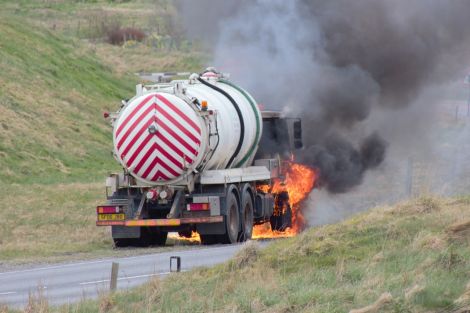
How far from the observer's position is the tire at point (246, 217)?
2306cm

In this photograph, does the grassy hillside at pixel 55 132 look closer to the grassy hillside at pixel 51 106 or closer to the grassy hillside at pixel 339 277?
the grassy hillside at pixel 51 106

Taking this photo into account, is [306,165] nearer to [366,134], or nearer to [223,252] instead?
[366,134]

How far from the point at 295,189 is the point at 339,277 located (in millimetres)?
14113

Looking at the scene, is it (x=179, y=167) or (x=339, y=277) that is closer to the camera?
(x=339, y=277)

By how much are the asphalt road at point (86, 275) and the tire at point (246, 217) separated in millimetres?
1869

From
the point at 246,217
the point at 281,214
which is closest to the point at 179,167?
the point at 246,217

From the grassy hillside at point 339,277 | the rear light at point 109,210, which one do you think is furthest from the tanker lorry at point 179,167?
the grassy hillside at point 339,277

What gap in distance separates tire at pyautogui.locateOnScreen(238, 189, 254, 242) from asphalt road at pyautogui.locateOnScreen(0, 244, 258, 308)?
73.6 inches

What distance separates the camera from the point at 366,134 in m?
28.6

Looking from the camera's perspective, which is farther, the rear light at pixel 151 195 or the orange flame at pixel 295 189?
the orange flame at pixel 295 189

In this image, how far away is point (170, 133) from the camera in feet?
70.3

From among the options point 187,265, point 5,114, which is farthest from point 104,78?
point 187,265

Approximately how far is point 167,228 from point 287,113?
5131mm

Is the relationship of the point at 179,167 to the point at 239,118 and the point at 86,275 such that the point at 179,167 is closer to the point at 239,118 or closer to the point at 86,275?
the point at 239,118
